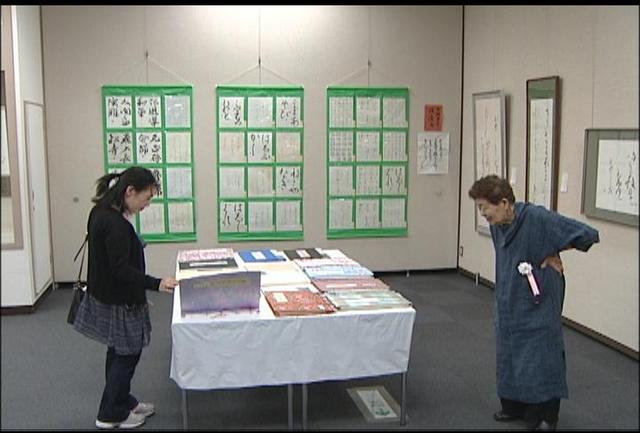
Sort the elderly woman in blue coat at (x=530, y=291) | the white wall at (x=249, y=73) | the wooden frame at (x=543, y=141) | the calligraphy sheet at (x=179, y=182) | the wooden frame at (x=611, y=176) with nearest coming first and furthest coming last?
the elderly woman in blue coat at (x=530, y=291)
the wooden frame at (x=611, y=176)
the wooden frame at (x=543, y=141)
the white wall at (x=249, y=73)
the calligraphy sheet at (x=179, y=182)

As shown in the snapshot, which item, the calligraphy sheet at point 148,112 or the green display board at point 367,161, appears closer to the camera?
the calligraphy sheet at point 148,112

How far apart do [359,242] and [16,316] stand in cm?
452

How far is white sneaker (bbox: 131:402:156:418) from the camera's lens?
9.79 feet

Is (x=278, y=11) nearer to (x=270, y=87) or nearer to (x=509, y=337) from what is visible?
(x=270, y=87)

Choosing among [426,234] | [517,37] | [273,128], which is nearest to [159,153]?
[273,128]

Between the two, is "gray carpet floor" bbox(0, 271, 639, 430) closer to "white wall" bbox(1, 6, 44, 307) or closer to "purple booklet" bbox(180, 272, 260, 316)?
"purple booklet" bbox(180, 272, 260, 316)

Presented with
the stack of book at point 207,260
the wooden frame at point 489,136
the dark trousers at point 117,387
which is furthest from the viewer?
the wooden frame at point 489,136

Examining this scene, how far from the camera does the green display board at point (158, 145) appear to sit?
5480 millimetres

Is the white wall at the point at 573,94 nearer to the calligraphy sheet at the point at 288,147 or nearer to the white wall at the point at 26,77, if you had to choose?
the calligraphy sheet at the point at 288,147

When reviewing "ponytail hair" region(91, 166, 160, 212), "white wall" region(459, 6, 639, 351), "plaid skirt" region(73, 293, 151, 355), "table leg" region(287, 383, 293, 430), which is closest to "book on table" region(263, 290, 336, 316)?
"table leg" region(287, 383, 293, 430)

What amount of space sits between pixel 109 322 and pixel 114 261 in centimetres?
31

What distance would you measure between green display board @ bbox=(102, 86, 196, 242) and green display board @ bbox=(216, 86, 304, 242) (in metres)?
0.28

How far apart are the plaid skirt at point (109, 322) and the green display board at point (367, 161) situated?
11.0 feet

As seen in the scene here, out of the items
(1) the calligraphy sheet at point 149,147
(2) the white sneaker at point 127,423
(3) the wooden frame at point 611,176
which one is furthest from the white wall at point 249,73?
(2) the white sneaker at point 127,423
